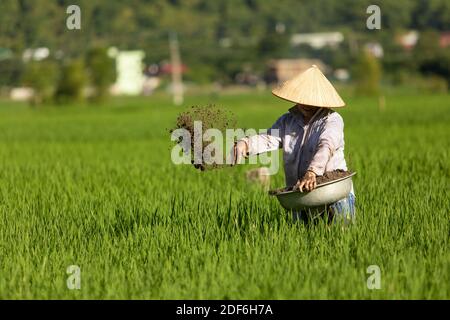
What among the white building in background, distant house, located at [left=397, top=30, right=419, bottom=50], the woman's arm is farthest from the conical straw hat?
distant house, located at [left=397, top=30, right=419, bottom=50]

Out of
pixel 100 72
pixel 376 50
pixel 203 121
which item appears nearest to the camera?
pixel 203 121

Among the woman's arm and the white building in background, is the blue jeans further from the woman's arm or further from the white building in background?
the white building in background

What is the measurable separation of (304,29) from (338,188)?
10651 cm

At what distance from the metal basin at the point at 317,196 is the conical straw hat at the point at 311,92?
1.21 ft

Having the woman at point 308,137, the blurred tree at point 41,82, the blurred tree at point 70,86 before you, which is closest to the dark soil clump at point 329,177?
the woman at point 308,137

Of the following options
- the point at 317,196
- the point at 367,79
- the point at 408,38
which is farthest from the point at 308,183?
the point at 408,38

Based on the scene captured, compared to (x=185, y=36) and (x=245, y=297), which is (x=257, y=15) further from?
(x=245, y=297)

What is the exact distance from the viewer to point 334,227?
15.0ft

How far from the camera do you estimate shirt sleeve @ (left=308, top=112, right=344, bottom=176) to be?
14.4 ft

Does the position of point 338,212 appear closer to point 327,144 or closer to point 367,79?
point 327,144

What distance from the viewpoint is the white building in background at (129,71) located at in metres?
70.8

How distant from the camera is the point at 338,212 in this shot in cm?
458

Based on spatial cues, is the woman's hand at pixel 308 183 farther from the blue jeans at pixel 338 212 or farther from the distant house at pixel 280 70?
the distant house at pixel 280 70

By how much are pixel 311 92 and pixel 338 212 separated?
0.57 metres
